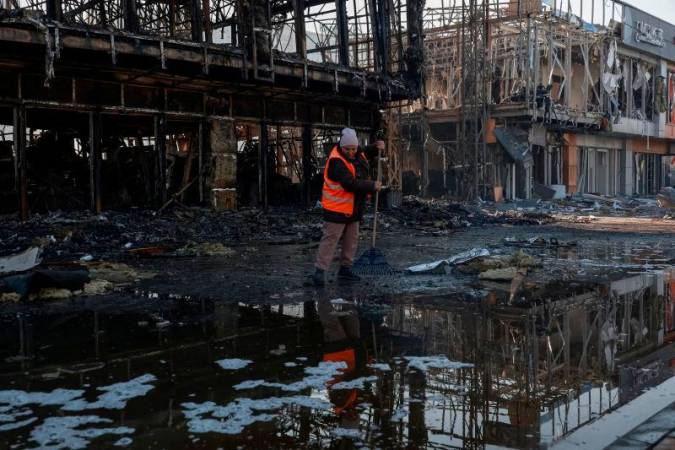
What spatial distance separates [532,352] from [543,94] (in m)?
26.3

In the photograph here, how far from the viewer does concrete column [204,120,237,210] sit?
18.5 meters

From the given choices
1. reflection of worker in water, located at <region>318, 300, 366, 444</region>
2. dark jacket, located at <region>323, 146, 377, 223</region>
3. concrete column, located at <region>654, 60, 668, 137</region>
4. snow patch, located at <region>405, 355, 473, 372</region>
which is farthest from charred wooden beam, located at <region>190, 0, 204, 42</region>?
concrete column, located at <region>654, 60, 668, 137</region>

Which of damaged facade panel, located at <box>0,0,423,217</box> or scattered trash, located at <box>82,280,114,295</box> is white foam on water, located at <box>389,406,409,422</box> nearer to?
scattered trash, located at <box>82,280,114,295</box>

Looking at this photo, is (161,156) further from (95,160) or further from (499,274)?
(499,274)

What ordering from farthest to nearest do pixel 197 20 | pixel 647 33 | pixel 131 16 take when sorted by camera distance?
pixel 647 33 < pixel 197 20 < pixel 131 16

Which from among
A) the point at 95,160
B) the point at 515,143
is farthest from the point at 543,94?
the point at 95,160

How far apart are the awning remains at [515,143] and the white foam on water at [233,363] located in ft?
85.8

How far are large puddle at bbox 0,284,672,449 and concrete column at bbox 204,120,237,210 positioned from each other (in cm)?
1210

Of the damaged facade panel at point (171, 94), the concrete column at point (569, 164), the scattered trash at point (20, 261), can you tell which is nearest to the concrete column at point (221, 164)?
the damaged facade panel at point (171, 94)

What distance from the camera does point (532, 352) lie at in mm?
5051

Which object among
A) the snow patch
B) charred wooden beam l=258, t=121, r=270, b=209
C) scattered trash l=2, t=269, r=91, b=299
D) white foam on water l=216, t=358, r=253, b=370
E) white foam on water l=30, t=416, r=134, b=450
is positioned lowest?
the snow patch

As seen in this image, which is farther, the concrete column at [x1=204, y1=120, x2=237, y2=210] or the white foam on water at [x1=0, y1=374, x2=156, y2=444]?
the concrete column at [x1=204, y1=120, x2=237, y2=210]

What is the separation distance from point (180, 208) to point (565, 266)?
10.5 metres

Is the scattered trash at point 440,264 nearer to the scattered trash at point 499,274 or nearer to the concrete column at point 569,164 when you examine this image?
the scattered trash at point 499,274
